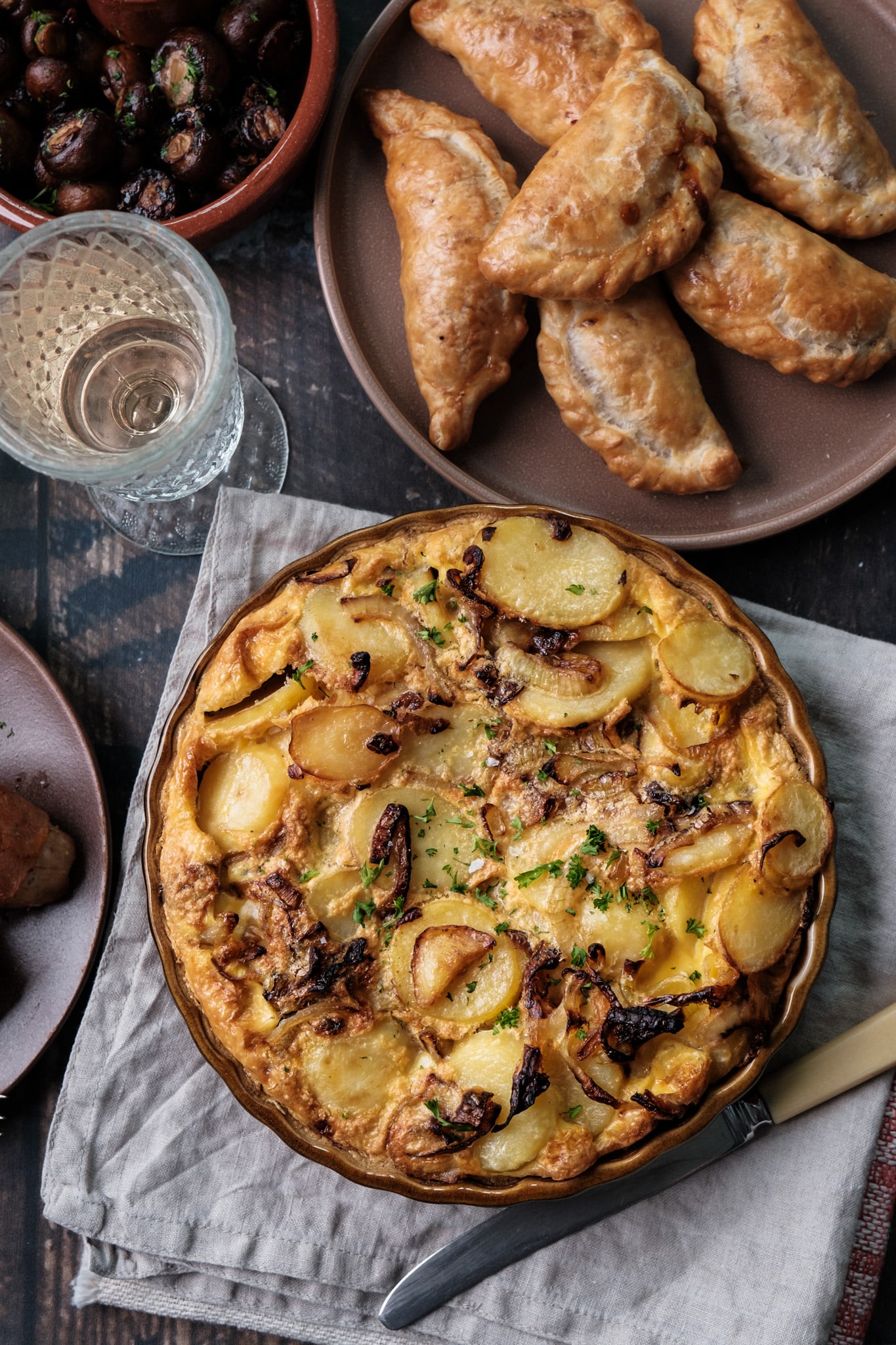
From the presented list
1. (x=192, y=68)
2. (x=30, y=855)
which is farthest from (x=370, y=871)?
(x=192, y=68)

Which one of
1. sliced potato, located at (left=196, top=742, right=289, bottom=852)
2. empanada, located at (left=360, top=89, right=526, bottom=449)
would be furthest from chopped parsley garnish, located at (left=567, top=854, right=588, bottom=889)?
empanada, located at (left=360, top=89, right=526, bottom=449)

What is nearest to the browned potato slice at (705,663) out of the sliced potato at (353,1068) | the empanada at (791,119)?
the sliced potato at (353,1068)

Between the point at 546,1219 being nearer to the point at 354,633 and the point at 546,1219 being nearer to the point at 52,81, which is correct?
the point at 354,633

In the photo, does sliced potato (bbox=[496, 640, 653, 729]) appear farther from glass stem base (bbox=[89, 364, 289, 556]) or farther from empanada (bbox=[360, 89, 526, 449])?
glass stem base (bbox=[89, 364, 289, 556])

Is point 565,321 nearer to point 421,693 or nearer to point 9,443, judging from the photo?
point 421,693

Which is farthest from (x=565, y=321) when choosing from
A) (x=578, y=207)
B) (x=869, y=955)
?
(x=869, y=955)

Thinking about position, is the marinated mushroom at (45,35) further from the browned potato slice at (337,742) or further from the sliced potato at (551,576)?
the browned potato slice at (337,742)
